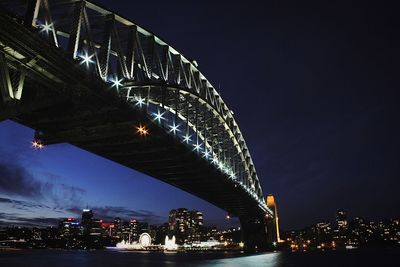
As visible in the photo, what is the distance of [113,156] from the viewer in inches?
1505

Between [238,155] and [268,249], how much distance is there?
4737 centimetres

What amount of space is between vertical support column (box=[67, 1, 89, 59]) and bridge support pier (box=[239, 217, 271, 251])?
88.2 meters

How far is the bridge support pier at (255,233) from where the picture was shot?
106188 millimetres

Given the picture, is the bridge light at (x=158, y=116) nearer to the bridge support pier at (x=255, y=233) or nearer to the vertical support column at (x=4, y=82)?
the vertical support column at (x=4, y=82)

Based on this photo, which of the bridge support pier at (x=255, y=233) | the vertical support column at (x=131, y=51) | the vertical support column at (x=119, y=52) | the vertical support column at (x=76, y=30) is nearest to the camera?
the vertical support column at (x=76, y=30)

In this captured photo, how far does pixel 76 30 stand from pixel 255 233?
97370 millimetres

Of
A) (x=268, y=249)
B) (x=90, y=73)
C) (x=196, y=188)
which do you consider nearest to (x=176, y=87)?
(x=90, y=73)

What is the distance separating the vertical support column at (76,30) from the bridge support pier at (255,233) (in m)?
88.2

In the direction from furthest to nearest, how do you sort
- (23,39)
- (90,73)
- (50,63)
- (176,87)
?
(176,87) < (90,73) < (50,63) < (23,39)

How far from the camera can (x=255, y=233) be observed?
109750 millimetres

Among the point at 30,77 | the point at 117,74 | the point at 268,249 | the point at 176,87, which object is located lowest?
the point at 268,249

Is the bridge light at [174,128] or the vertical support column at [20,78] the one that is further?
the bridge light at [174,128]

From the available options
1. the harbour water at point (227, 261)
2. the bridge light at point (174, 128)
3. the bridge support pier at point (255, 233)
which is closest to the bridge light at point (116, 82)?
the bridge light at point (174, 128)

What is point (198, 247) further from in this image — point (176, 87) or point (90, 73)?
point (90, 73)
